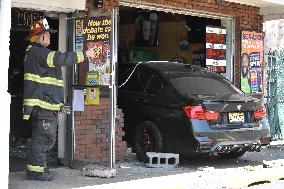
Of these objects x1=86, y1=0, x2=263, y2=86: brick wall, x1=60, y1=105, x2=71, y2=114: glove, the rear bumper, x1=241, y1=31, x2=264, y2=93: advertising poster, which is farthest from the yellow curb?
x1=241, y1=31, x2=264, y2=93: advertising poster

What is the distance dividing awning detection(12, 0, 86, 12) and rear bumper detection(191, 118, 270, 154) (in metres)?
2.52

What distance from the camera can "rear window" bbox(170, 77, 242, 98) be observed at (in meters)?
10.0

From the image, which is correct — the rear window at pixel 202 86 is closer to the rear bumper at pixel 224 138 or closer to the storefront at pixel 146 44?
the rear bumper at pixel 224 138

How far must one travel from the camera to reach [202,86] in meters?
10.4

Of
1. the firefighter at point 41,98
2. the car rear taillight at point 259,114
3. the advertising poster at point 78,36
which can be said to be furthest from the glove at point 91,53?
the car rear taillight at point 259,114

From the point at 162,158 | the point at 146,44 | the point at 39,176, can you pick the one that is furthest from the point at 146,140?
the point at 146,44

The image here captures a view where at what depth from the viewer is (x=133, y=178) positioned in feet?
28.2

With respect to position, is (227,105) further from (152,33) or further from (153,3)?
(152,33)

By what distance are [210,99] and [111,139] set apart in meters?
1.90

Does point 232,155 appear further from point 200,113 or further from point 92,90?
point 92,90

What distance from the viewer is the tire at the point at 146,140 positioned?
9.95 metres

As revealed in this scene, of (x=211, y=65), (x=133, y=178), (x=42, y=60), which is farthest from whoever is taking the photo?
(x=211, y=65)

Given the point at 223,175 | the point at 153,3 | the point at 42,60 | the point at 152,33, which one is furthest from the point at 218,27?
the point at 42,60

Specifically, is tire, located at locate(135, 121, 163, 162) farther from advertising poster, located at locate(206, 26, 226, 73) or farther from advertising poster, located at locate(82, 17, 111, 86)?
advertising poster, located at locate(206, 26, 226, 73)
